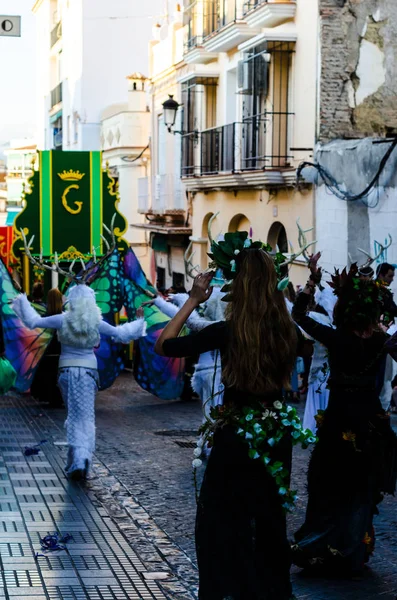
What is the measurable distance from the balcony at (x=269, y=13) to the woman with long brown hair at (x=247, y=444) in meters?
17.5

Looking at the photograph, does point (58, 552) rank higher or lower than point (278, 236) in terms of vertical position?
lower

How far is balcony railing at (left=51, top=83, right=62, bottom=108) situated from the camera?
51438mm

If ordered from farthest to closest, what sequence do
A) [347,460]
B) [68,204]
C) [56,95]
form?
[56,95] → [68,204] → [347,460]

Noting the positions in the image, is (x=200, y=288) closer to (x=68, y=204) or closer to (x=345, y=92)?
(x=345, y=92)

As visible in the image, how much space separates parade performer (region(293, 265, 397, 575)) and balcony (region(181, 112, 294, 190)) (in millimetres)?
15366

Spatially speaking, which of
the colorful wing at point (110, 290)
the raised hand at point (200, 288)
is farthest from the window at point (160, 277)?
the raised hand at point (200, 288)

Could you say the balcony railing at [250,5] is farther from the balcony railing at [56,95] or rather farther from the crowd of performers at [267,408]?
the balcony railing at [56,95]

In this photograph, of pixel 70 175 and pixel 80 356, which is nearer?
pixel 80 356

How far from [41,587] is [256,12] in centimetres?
1773

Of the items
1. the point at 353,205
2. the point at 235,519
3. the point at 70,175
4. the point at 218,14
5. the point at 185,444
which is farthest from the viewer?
the point at 218,14

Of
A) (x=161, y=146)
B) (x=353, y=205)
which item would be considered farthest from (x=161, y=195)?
(x=353, y=205)

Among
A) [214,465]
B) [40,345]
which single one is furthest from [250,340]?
[40,345]

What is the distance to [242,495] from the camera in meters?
5.35

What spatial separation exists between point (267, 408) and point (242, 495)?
0.41 m
